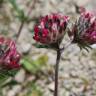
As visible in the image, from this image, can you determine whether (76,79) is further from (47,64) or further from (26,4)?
(26,4)

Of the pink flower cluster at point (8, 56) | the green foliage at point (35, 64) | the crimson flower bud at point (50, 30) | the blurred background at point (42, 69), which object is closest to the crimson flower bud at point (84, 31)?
the crimson flower bud at point (50, 30)

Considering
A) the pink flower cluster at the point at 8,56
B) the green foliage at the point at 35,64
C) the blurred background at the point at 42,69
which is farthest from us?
the green foliage at the point at 35,64

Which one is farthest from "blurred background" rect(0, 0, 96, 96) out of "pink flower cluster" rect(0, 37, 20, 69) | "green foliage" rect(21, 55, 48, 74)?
"pink flower cluster" rect(0, 37, 20, 69)

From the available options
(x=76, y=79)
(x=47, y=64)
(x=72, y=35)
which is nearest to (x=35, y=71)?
(x=47, y=64)

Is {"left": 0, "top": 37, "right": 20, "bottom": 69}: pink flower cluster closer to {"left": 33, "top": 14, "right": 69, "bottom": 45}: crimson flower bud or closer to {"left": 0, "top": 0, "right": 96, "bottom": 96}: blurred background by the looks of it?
{"left": 33, "top": 14, "right": 69, "bottom": 45}: crimson flower bud

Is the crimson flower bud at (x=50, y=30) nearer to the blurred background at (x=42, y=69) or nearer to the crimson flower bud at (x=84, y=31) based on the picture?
the crimson flower bud at (x=84, y=31)

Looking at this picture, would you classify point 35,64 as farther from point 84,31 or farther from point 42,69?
point 84,31
